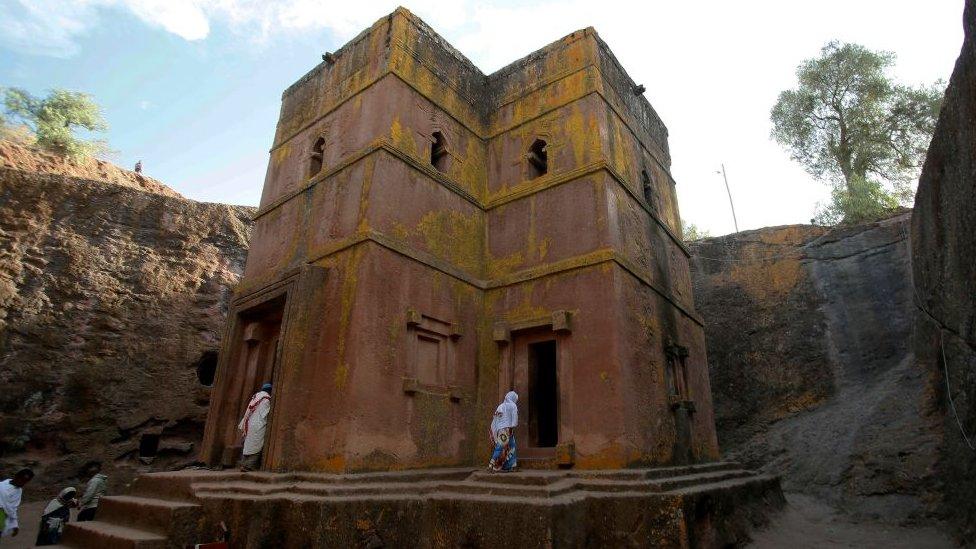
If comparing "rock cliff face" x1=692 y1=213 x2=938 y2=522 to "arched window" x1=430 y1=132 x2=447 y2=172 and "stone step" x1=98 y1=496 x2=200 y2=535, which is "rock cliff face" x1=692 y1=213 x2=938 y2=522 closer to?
"arched window" x1=430 y1=132 x2=447 y2=172

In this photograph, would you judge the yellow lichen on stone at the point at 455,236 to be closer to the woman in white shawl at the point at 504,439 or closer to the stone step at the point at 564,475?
the woman in white shawl at the point at 504,439

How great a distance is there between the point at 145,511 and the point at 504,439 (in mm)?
4327

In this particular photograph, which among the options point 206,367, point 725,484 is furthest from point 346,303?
point 206,367

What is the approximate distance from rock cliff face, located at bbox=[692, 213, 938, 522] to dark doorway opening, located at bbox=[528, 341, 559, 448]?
203 inches

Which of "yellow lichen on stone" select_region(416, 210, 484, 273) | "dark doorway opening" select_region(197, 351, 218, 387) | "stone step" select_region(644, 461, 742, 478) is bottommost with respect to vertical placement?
"stone step" select_region(644, 461, 742, 478)

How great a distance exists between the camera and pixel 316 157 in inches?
399

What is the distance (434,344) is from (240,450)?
3407 millimetres

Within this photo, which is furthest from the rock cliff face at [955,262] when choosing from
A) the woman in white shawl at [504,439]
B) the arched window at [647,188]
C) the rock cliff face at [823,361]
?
the woman in white shawl at [504,439]

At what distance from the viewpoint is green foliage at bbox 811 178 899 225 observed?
17.9 m

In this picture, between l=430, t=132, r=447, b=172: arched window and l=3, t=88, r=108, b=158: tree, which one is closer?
l=430, t=132, r=447, b=172: arched window

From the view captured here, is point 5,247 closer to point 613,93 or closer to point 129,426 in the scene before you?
point 129,426

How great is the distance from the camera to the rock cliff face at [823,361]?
9.52 m

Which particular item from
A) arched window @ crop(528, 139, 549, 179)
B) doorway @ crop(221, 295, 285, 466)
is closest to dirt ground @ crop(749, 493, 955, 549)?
arched window @ crop(528, 139, 549, 179)

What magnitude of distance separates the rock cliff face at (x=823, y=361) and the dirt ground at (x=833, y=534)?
0.56 meters
